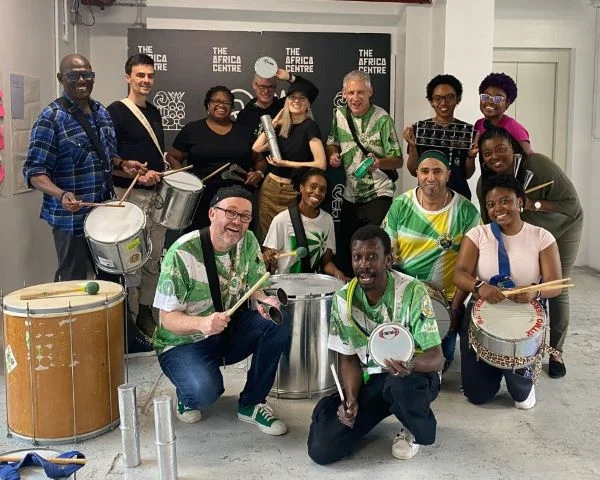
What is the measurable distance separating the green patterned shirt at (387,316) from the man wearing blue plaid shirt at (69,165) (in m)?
1.47

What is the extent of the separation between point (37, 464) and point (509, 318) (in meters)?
1.93

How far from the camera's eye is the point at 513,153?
11.3 feet

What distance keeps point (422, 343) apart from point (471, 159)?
5.11ft

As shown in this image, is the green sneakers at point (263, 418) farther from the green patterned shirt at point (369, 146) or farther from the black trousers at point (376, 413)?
the green patterned shirt at point (369, 146)

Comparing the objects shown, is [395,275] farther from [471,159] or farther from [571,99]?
[571,99]

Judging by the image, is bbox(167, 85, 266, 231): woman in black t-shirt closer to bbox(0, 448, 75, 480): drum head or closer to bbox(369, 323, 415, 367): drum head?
bbox(369, 323, 415, 367): drum head

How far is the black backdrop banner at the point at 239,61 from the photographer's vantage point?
205 inches

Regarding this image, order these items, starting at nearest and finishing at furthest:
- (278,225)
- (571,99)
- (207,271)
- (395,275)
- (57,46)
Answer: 1. (395,275)
2. (207,271)
3. (278,225)
4. (57,46)
5. (571,99)

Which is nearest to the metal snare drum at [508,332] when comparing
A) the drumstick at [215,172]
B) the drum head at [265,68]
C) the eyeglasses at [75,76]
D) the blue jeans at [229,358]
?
the blue jeans at [229,358]

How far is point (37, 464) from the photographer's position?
6.66 feet

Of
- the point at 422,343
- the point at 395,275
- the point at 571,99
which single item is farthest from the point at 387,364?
the point at 571,99

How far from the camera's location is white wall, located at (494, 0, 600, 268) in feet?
20.3

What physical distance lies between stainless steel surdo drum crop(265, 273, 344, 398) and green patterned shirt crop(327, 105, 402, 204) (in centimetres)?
88

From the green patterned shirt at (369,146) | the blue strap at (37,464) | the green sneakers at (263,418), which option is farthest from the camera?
the green patterned shirt at (369,146)
